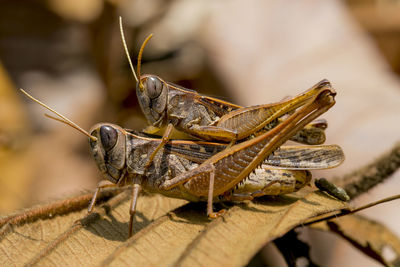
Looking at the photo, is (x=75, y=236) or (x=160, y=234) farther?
(x=75, y=236)

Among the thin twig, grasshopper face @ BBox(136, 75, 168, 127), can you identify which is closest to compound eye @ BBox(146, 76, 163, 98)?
grasshopper face @ BBox(136, 75, 168, 127)

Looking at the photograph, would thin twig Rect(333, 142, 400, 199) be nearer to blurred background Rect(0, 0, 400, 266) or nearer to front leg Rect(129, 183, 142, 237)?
blurred background Rect(0, 0, 400, 266)

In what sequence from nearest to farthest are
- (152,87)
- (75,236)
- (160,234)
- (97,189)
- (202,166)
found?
(160,234), (75,236), (202,166), (97,189), (152,87)

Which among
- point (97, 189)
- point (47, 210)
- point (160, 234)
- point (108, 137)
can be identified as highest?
point (108, 137)

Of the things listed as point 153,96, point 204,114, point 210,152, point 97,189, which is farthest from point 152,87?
point 97,189

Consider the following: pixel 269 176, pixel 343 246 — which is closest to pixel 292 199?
Answer: pixel 269 176

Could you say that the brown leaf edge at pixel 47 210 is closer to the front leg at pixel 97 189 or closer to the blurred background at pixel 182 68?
the front leg at pixel 97 189

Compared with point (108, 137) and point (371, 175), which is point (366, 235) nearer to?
point (371, 175)
